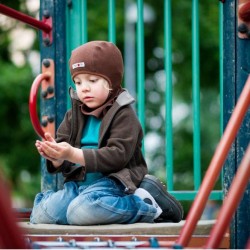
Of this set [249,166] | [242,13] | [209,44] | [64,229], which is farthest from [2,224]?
[209,44]

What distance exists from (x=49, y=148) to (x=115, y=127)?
1.68 ft

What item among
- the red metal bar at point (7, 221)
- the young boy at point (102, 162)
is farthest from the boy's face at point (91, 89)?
the red metal bar at point (7, 221)

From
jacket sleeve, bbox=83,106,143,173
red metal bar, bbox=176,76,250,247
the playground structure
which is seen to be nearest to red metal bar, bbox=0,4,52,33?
the playground structure

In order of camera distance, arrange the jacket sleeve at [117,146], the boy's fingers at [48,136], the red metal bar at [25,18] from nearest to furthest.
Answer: the boy's fingers at [48,136], the jacket sleeve at [117,146], the red metal bar at [25,18]

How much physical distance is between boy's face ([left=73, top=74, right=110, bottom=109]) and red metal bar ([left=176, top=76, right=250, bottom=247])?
102 centimetres

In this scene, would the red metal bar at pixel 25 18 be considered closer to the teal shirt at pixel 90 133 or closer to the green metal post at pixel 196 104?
the green metal post at pixel 196 104

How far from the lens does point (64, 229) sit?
309cm

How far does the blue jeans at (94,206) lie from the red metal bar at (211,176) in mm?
911

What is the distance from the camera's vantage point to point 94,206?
320 centimetres

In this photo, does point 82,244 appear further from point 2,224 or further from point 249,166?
point 2,224

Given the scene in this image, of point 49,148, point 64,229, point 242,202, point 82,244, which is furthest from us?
point 242,202

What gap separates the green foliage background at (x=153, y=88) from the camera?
14.9 meters

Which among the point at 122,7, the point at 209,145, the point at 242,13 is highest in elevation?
the point at 122,7

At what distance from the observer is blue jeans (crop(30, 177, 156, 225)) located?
3213 mm
